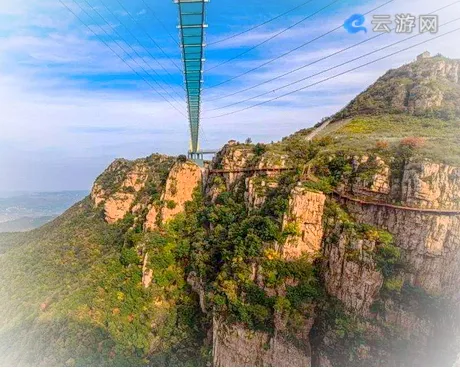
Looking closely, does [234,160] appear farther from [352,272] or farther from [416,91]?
[416,91]

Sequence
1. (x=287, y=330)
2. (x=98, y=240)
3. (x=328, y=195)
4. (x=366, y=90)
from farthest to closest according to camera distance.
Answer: (x=366, y=90), (x=98, y=240), (x=328, y=195), (x=287, y=330)

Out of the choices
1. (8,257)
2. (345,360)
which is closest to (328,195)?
(345,360)

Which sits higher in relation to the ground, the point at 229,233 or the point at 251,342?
the point at 229,233

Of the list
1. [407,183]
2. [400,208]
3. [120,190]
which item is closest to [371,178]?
[407,183]

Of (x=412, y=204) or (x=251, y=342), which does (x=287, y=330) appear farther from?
(x=412, y=204)

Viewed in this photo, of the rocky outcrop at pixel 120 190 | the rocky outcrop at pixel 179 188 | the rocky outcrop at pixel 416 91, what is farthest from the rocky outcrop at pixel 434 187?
the rocky outcrop at pixel 120 190

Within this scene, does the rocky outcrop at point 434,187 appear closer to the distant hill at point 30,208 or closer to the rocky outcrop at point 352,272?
the rocky outcrop at point 352,272

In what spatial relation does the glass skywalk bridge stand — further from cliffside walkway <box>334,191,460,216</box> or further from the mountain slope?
cliffside walkway <box>334,191,460,216</box>
